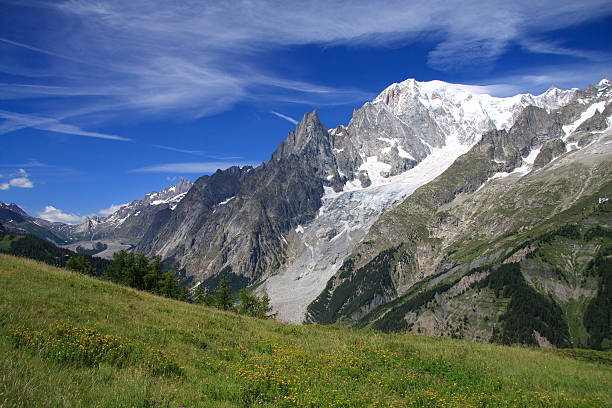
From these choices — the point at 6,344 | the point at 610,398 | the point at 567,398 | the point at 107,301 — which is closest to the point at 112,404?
the point at 6,344

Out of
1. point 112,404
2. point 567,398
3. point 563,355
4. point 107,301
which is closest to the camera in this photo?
point 112,404

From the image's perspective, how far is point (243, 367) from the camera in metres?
12.6

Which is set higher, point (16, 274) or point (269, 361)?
point (16, 274)

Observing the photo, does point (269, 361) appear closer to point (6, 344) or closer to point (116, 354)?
point (116, 354)

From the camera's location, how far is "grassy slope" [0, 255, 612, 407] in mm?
9109

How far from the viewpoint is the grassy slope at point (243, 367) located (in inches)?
359

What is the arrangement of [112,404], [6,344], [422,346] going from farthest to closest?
[422,346], [6,344], [112,404]

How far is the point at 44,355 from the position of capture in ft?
33.4

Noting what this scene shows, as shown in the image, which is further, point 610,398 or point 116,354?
point 610,398

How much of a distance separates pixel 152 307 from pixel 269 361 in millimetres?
10386

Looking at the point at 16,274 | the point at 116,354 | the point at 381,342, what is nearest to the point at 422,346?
the point at 381,342

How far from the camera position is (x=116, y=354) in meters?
11.5

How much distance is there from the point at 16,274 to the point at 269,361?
16278 mm

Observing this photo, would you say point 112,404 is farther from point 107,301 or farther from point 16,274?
point 16,274
